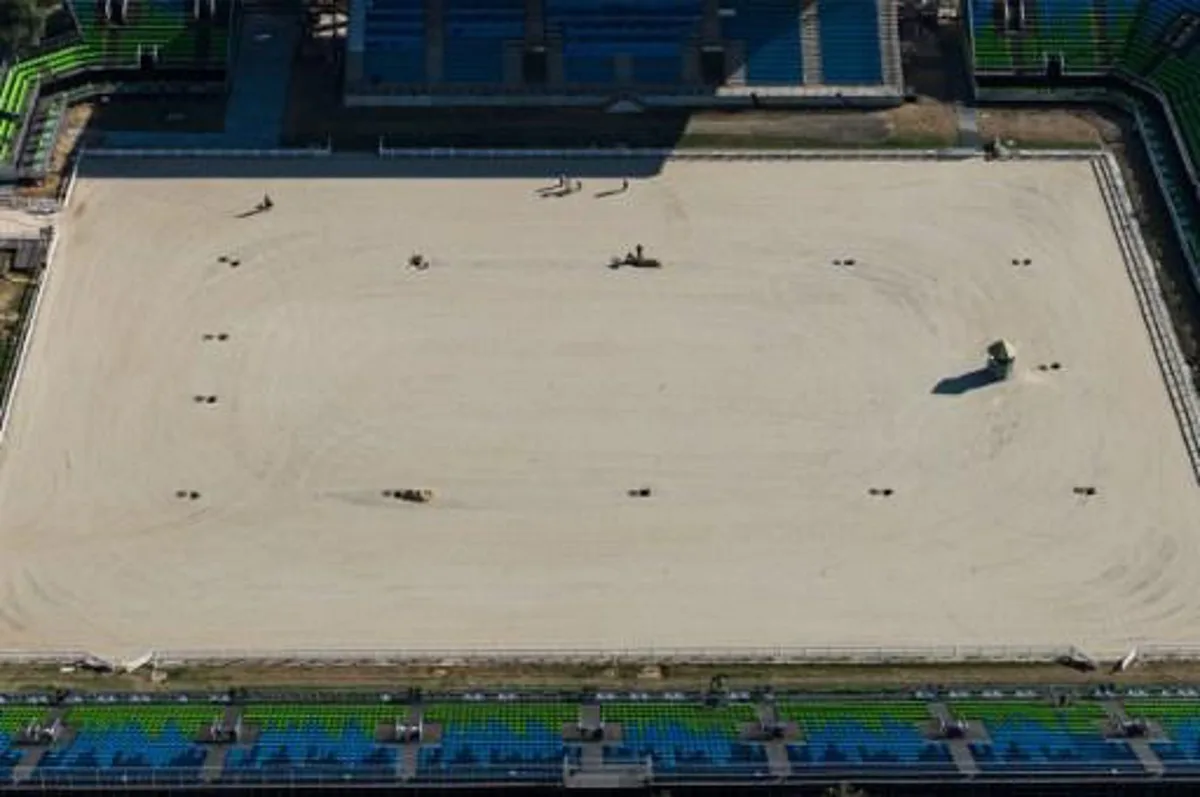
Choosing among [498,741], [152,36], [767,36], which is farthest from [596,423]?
[152,36]

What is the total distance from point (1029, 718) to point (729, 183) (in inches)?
1447

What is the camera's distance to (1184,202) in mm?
88375

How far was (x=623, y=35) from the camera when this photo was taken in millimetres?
95625

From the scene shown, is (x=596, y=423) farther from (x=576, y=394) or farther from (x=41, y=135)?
(x=41, y=135)

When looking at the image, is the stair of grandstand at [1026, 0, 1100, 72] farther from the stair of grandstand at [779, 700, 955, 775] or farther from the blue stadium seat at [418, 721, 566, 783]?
the blue stadium seat at [418, 721, 566, 783]

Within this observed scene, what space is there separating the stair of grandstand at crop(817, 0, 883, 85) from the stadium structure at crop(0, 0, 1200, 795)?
0.21m

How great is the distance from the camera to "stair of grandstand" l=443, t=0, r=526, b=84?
3720 inches

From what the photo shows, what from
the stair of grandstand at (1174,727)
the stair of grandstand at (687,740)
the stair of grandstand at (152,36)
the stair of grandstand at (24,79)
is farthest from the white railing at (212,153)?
the stair of grandstand at (1174,727)

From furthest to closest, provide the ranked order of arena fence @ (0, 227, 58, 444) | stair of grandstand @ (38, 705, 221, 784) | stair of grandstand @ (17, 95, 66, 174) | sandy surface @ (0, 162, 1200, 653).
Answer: stair of grandstand @ (17, 95, 66, 174) → arena fence @ (0, 227, 58, 444) → sandy surface @ (0, 162, 1200, 653) → stair of grandstand @ (38, 705, 221, 784)

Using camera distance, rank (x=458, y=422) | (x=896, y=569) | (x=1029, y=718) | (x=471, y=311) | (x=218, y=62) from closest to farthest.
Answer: (x=1029, y=718), (x=896, y=569), (x=458, y=422), (x=471, y=311), (x=218, y=62)

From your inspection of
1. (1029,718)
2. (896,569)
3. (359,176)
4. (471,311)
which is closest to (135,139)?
(359,176)

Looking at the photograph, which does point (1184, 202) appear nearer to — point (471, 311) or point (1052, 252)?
point (1052, 252)

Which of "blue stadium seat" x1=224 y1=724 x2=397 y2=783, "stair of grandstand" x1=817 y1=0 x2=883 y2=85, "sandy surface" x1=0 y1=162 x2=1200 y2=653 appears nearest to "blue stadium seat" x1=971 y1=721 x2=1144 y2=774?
"sandy surface" x1=0 y1=162 x2=1200 y2=653

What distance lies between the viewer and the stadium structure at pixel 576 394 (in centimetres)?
6188
